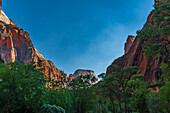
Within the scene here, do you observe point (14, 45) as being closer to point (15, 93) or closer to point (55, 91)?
point (55, 91)

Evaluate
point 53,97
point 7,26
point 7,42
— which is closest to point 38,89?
→ point 53,97

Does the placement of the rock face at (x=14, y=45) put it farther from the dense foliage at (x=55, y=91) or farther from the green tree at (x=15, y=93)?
the green tree at (x=15, y=93)

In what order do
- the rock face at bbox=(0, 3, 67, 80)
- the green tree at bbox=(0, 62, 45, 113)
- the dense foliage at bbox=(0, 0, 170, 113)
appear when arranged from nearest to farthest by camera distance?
the green tree at bbox=(0, 62, 45, 113) < the dense foliage at bbox=(0, 0, 170, 113) < the rock face at bbox=(0, 3, 67, 80)

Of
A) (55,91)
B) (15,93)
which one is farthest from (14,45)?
(15,93)

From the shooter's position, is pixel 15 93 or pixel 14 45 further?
pixel 14 45

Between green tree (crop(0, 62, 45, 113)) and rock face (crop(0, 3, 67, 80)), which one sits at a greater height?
rock face (crop(0, 3, 67, 80))

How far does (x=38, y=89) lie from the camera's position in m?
6.21

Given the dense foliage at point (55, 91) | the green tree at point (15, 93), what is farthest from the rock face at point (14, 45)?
the green tree at point (15, 93)

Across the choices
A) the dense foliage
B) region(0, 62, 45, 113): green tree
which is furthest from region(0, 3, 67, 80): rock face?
region(0, 62, 45, 113): green tree

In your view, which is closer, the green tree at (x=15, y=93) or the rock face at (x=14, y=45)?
the green tree at (x=15, y=93)

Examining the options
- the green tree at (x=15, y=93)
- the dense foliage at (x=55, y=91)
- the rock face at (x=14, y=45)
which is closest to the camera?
the green tree at (x=15, y=93)

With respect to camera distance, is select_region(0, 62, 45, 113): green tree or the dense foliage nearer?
select_region(0, 62, 45, 113): green tree

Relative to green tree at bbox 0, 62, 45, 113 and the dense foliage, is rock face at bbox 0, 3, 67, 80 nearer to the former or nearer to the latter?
the dense foliage

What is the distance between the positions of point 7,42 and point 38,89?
67.3 m
